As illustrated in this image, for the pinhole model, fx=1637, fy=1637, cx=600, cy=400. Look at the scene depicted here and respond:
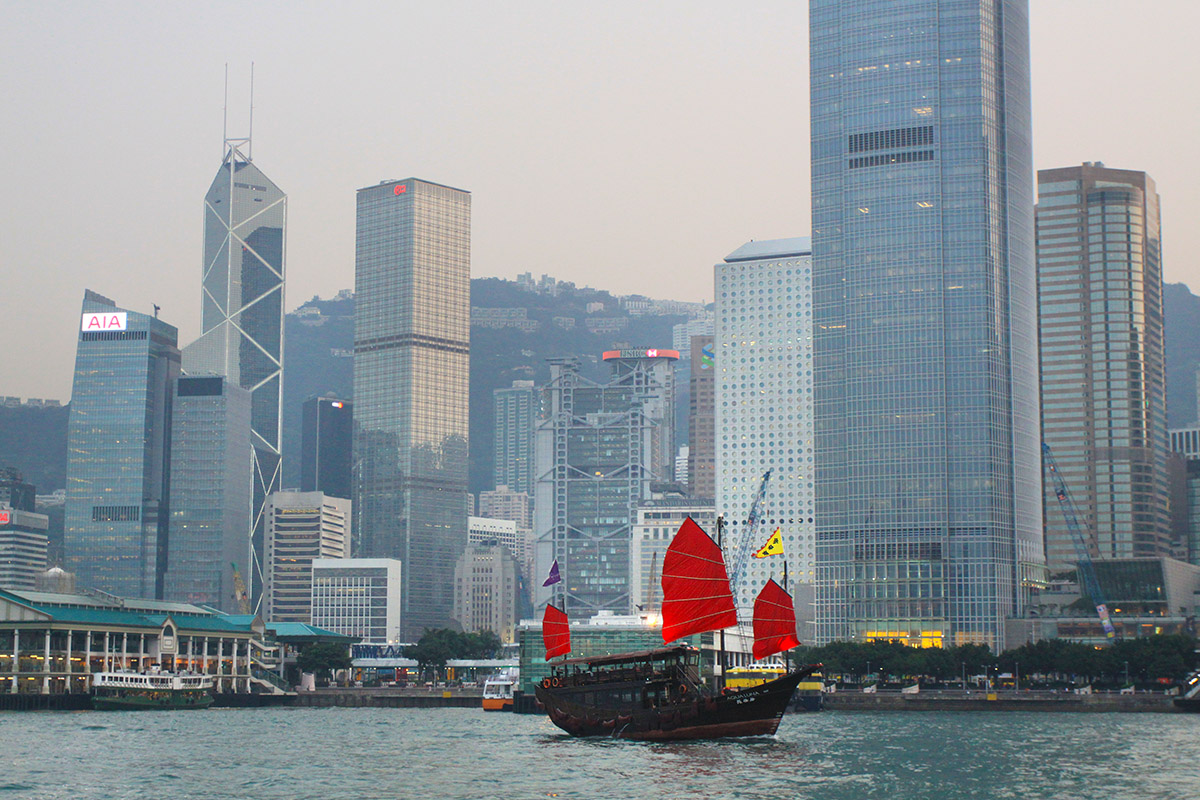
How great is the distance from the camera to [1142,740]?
15150cm

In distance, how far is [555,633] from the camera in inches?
7313

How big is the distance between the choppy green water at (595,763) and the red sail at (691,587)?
35.9 ft

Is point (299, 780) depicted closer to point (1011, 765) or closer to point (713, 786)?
point (713, 786)

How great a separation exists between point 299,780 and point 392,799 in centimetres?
1574

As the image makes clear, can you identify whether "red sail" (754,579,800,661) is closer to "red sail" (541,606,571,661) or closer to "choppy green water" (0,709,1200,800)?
"choppy green water" (0,709,1200,800)

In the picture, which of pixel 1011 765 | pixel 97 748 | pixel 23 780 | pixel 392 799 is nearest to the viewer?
pixel 392 799

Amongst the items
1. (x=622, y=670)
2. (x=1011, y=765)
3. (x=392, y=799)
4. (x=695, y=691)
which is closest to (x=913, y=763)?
(x=1011, y=765)

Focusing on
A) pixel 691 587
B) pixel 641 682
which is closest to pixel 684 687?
pixel 641 682

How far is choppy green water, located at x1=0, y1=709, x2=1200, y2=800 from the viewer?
106000 millimetres

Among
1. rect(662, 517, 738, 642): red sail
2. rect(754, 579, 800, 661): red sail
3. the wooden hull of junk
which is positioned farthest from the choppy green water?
rect(662, 517, 738, 642): red sail

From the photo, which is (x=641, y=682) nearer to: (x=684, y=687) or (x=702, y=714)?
(x=684, y=687)

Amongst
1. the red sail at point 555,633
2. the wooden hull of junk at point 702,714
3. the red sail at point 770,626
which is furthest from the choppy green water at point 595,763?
the red sail at point 555,633

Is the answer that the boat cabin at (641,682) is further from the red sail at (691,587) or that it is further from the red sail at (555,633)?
the red sail at (555,633)

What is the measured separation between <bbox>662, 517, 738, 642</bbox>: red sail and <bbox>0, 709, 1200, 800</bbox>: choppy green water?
10.9 metres
